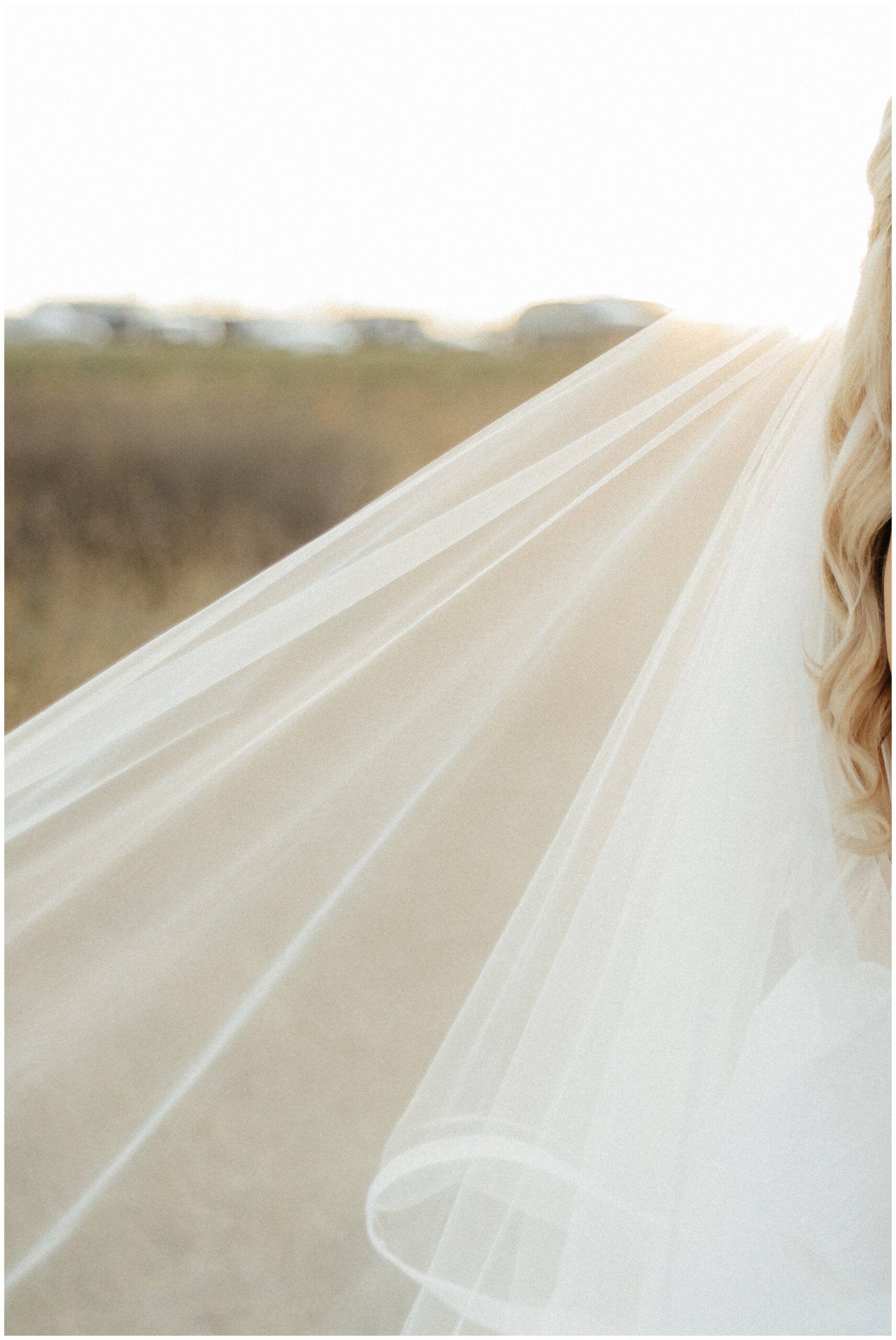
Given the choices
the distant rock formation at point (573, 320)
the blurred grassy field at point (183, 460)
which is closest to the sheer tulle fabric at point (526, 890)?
the distant rock formation at point (573, 320)

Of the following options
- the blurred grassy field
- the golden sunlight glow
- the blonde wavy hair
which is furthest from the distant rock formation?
the blonde wavy hair

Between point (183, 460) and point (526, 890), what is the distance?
3.26m

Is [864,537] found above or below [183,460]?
above

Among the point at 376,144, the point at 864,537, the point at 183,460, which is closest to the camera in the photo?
the point at 864,537

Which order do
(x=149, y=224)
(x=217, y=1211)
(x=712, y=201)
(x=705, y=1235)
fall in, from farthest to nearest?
(x=149, y=224)
(x=712, y=201)
(x=217, y=1211)
(x=705, y=1235)

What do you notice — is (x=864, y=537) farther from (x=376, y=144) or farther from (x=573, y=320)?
(x=376, y=144)

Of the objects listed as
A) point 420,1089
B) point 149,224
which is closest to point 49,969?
point 420,1089

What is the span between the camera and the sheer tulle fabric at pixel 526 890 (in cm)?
84

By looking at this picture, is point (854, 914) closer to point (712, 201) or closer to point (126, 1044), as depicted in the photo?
point (126, 1044)

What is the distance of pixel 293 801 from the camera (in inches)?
37.3

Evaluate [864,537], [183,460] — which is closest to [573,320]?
[183,460]

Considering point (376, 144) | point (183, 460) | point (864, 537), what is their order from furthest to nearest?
point (183, 460), point (376, 144), point (864, 537)

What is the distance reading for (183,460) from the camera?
3787 mm

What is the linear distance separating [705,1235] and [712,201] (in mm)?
1359
